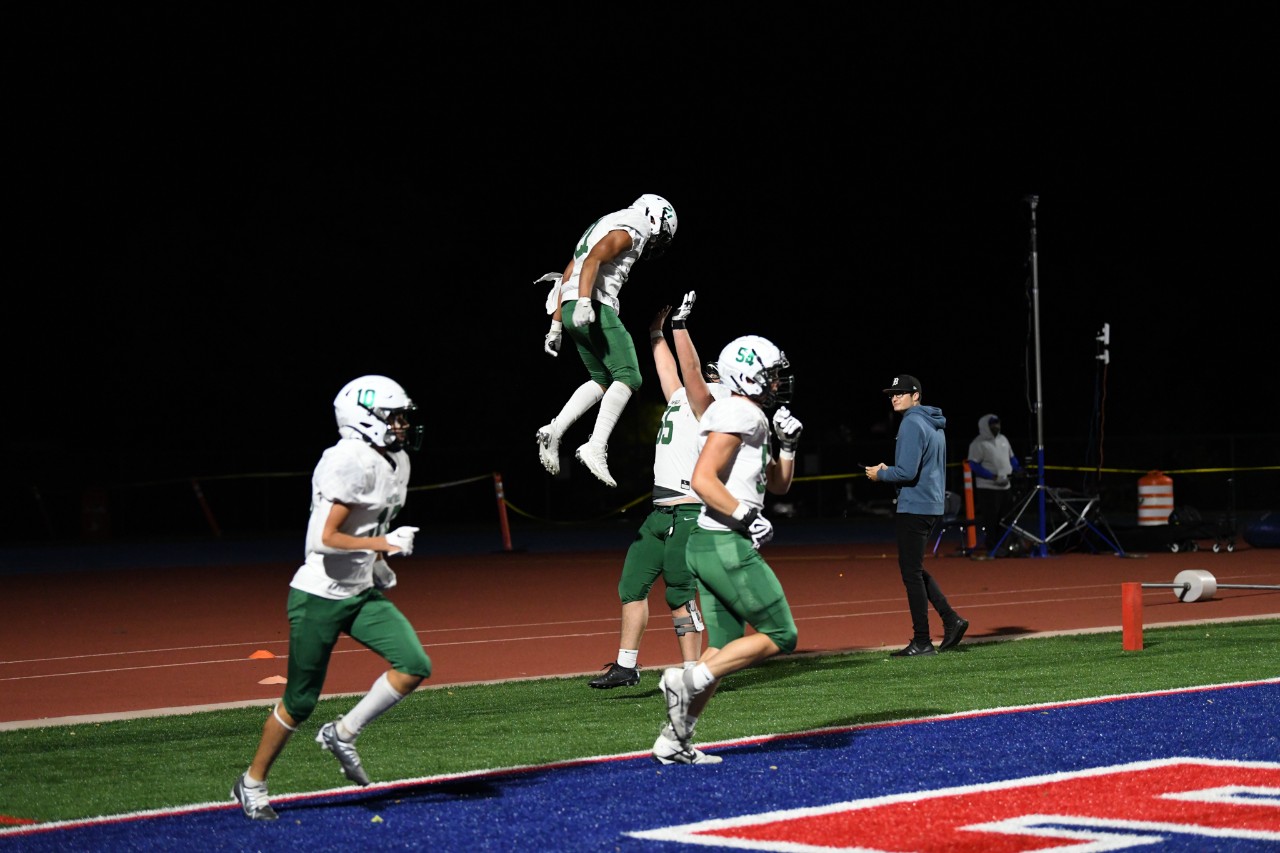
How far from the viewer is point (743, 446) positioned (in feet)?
27.8

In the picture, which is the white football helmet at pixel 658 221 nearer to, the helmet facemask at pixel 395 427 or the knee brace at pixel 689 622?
the knee brace at pixel 689 622

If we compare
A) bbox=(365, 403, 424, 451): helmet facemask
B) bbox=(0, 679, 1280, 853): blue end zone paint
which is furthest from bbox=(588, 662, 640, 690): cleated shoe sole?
bbox=(365, 403, 424, 451): helmet facemask

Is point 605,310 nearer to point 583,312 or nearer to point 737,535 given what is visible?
point 583,312

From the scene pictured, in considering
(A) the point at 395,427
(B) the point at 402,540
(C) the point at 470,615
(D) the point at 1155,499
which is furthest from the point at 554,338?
(D) the point at 1155,499

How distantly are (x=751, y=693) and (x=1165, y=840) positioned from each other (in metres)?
5.41

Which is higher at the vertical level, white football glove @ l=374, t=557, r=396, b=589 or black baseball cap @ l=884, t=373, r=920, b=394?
black baseball cap @ l=884, t=373, r=920, b=394

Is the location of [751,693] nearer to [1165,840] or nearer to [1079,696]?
[1079,696]

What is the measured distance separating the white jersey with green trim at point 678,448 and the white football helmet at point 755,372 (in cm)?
227

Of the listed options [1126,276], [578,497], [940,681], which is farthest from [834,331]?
[940,681]

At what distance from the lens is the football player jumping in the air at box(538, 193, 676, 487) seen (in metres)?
9.98

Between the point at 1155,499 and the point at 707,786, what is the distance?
2012 cm

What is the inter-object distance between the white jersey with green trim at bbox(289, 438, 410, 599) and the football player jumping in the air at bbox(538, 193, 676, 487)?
2696 millimetres

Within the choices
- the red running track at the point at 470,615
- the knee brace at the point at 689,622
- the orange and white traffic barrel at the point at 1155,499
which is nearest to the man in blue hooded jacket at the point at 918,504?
the red running track at the point at 470,615

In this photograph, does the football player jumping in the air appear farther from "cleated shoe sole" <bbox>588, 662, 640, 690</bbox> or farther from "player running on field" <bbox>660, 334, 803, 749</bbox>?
"cleated shoe sole" <bbox>588, 662, 640, 690</bbox>
